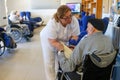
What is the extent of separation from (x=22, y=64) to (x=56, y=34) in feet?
6.60

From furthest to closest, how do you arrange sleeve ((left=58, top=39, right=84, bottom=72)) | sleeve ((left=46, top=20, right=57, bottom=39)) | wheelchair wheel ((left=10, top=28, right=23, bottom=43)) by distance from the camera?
wheelchair wheel ((left=10, top=28, right=23, bottom=43))
sleeve ((left=46, top=20, right=57, bottom=39))
sleeve ((left=58, top=39, right=84, bottom=72))

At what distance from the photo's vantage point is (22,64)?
4.32 m

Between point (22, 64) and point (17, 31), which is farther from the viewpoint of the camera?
point (17, 31)

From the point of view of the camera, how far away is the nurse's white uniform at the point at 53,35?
2545mm

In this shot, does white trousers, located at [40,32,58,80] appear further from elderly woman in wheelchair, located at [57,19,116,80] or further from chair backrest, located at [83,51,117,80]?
chair backrest, located at [83,51,117,80]

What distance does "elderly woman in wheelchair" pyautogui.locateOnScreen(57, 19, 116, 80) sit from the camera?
180 cm

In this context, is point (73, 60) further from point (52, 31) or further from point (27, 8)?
point (27, 8)

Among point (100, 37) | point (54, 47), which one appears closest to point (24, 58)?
point (54, 47)

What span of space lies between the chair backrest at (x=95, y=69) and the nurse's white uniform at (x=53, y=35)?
843 millimetres

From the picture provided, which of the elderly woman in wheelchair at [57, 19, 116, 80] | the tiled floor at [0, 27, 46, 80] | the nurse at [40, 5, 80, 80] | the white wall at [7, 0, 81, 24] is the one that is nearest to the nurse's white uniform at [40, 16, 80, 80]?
the nurse at [40, 5, 80, 80]

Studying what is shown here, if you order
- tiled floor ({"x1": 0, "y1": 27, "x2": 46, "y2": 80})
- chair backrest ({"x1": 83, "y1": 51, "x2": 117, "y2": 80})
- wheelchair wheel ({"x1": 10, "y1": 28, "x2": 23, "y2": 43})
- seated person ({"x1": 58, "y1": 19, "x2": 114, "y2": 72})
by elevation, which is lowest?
tiled floor ({"x1": 0, "y1": 27, "x2": 46, "y2": 80})

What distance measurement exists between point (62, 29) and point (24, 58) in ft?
8.02

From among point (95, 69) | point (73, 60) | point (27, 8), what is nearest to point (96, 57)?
point (95, 69)

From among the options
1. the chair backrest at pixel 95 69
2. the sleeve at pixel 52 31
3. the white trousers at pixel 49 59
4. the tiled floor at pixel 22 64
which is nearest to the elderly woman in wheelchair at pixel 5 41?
the tiled floor at pixel 22 64
